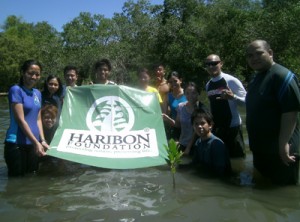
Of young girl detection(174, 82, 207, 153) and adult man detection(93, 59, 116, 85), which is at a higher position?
adult man detection(93, 59, 116, 85)

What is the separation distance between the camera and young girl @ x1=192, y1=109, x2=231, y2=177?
5.38 meters

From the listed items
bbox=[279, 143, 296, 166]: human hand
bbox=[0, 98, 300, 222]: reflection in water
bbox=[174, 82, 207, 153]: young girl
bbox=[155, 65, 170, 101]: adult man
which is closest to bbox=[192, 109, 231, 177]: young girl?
bbox=[0, 98, 300, 222]: reflection in water

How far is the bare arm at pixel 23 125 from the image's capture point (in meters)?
4.91

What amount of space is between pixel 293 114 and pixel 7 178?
434 centimetres

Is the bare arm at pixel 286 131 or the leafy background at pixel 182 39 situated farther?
the leafy background at pixel 182 39

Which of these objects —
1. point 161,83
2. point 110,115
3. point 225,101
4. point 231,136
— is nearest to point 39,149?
point 110,115

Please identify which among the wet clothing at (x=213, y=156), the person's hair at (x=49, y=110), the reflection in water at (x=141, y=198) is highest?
the person's hair at (x=49, y=110)

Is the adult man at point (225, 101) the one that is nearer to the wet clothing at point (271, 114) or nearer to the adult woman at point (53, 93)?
the wet clothing at point (271, 114)

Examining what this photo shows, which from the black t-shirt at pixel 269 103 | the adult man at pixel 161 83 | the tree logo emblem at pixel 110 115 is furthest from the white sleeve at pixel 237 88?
the adult man at pixel 161 83

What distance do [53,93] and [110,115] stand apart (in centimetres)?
149

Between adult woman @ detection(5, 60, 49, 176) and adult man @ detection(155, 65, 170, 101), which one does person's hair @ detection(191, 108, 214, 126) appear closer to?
adult man @ detection(155, 65, 170, 101)

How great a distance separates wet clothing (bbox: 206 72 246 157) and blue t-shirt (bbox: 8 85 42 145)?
2604mm

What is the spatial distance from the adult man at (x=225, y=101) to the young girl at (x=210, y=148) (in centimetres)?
34

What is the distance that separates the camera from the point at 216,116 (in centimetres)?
593
